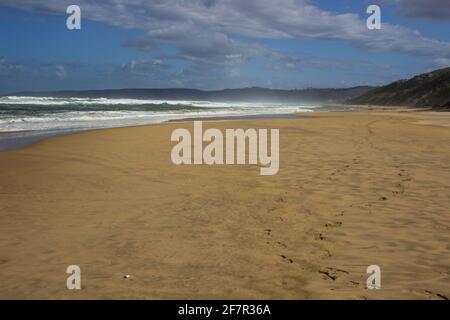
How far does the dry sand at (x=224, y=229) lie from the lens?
3828 mm

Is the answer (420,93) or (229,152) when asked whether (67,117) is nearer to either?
(229,152)

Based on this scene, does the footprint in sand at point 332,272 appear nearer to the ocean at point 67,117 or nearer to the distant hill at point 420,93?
the ocean at point 67,117

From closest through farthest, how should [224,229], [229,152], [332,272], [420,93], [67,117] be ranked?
[332,272] < [224,229] < [229,152] < [67,117] < [420,93]

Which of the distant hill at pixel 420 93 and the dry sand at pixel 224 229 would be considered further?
the distant hill at pixel 420 93

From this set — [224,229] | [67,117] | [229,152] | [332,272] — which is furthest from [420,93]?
[332,272]

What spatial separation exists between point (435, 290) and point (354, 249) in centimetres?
108

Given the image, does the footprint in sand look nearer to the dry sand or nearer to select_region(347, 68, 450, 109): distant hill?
the dry sand

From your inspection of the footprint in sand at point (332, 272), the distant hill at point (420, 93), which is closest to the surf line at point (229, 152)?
the footprint in sand at point (332, 272)

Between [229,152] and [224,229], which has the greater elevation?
[229,152]

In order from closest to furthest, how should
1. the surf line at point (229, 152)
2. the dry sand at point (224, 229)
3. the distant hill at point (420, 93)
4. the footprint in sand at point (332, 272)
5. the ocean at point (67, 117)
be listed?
the dry sand at point (224, 229) < the footprint in sand at point (332, 272) < the surf line at point (229, 152) < the ocean at point (67, 117) < the distant hill at point (420, 93)

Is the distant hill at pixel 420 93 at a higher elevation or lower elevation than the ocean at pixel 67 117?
higher

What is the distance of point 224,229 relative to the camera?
5.39 meters

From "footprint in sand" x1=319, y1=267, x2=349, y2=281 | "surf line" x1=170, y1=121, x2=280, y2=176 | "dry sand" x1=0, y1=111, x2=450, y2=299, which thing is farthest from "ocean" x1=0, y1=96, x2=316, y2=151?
"footprint in sand" x1=319, y1=267, x2=349, y2=281
